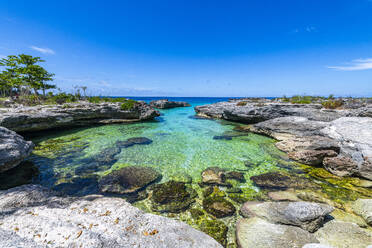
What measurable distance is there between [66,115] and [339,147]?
22.9 m

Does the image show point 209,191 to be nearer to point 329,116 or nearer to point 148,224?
point 148,224

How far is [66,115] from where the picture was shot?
578 inches

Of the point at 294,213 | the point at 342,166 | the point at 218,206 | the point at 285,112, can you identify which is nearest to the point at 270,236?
the point at 294,213

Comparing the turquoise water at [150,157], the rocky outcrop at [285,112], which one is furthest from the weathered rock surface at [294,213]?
the rocky outcrop at [285,112]

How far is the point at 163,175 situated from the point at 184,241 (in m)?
4.19

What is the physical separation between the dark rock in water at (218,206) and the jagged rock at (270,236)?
0.69 meters

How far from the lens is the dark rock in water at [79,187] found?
549 cm

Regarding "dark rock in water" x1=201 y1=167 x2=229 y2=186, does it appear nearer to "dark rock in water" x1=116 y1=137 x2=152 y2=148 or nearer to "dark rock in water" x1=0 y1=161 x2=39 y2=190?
"dark rock in water" x1=116 y1=137 x2=152 y2=148

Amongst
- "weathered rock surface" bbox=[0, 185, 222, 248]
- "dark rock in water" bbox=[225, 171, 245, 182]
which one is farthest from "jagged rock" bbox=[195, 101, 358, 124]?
"weathered rock surface" bbox=[0, 185, 222, 248]

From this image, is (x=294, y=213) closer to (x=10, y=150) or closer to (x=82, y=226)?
(x=82, y=226)

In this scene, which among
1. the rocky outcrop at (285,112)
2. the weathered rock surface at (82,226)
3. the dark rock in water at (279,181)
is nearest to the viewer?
the weathered rock surface at (82,226)

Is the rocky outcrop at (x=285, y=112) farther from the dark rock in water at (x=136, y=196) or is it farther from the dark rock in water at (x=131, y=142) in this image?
the dark rock in water at (x=136, y=196)

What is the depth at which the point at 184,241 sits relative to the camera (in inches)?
115

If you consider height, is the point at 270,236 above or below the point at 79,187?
above
